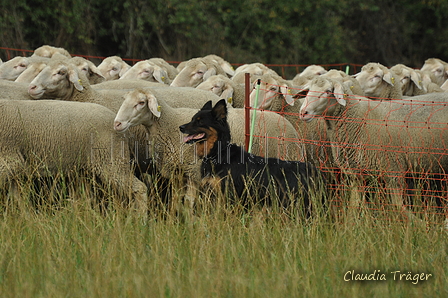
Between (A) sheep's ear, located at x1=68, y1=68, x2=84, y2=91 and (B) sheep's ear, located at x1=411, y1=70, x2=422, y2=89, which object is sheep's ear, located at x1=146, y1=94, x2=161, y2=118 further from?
(B) sheep's ear, located at x1=411, y1=70, x2=422, y2=89

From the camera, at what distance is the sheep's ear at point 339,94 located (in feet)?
20.1

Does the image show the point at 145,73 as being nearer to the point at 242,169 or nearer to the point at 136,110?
the point at 136,110

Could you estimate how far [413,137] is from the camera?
6.14 metres

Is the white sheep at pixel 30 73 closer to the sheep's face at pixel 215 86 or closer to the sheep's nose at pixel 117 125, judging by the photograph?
the sheep's face at pixel 215 86

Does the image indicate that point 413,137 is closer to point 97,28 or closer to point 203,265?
point 203,265

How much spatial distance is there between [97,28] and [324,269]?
15.1 meters

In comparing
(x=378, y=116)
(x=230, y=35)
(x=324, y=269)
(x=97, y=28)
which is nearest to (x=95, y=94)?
(x=378, y=116)

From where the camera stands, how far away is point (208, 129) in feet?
15.7

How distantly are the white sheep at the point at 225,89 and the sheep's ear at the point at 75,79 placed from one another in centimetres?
144

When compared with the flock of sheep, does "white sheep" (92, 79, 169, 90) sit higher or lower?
higher

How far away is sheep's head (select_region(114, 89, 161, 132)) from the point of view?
18.0 ft

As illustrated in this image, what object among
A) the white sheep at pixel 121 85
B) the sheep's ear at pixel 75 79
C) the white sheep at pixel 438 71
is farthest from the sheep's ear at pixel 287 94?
the white sheep at pixel 438 71

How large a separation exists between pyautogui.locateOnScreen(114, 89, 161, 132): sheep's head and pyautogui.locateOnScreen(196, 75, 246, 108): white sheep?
5.37 feet

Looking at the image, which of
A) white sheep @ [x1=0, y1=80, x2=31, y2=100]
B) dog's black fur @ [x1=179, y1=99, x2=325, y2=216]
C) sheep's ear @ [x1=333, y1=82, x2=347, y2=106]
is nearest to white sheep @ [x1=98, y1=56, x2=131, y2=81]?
white sheep @ [x1=0, y1=80, x2=31, y2=100]
